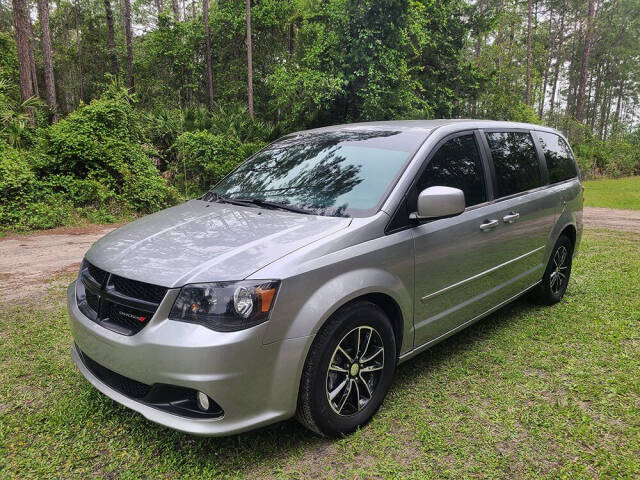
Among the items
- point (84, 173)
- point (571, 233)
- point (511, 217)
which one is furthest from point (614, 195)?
point (84, 173)

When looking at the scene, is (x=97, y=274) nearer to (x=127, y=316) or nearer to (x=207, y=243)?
(x=127, y=316)

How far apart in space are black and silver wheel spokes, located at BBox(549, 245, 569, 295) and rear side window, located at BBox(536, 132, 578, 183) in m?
0.80

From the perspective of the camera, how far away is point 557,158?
192 inches

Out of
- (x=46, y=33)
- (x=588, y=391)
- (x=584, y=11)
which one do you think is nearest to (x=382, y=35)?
(x=46, y=33)

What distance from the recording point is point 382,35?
1597 cm

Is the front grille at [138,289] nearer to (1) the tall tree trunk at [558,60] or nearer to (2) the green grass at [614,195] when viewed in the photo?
(2) the green grass at [614,195]

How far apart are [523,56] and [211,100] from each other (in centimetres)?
2495

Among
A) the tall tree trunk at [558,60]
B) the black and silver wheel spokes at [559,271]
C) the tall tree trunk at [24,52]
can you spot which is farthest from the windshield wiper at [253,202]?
the tall tree trunk at [558,60]

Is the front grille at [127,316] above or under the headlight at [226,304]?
under

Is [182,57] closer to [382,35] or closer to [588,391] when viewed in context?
[382,35]

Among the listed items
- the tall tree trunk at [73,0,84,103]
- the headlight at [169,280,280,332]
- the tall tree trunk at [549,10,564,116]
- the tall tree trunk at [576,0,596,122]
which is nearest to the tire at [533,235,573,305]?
the headlight at [169,280,280,332]

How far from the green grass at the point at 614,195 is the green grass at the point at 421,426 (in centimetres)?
1233

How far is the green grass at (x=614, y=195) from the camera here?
47.7 ft

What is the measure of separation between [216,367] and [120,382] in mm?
745
